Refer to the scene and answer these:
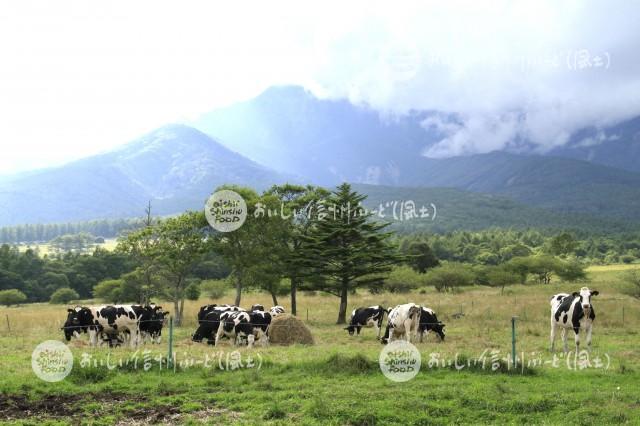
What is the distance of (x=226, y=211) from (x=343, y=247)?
7.80 meters

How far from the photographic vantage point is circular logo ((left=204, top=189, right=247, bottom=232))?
35.6 m

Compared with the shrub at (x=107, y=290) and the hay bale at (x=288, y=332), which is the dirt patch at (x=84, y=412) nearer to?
the hay bale at (x=288, y=332)

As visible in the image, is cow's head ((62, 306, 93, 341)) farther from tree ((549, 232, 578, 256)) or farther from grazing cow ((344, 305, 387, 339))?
tree ((549, 232, 578, 256))

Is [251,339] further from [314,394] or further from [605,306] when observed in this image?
[605,306]

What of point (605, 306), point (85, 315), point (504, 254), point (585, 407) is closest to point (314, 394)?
point (585, 407)

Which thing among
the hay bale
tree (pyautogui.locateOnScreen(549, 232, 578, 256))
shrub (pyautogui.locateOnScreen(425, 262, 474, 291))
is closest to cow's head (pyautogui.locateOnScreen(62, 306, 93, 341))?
the hay bale

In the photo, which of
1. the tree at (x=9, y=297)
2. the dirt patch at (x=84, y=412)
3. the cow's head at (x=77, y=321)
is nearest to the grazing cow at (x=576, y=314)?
the dirt patch at (x=84, y=412)

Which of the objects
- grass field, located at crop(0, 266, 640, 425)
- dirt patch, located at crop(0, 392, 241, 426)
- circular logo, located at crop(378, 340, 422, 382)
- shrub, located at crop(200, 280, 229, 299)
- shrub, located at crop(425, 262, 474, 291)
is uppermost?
shrub, located at crop(425, 262, 474, 291)

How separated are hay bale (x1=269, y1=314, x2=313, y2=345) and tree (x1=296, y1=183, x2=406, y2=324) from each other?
11.6m

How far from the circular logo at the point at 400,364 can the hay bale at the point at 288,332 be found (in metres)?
6.51

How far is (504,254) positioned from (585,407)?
10479cm

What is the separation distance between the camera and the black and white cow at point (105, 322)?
23953mm

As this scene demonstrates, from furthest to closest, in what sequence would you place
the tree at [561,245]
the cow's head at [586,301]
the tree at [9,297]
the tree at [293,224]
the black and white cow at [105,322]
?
1. the tree at [561,245]
2. the tree at [9,297]
3. the tree at [293,224]
4. the black and white cow at [105,322]
5. the cow's head at [586,301]

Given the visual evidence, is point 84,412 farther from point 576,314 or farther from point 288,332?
point 576,314
